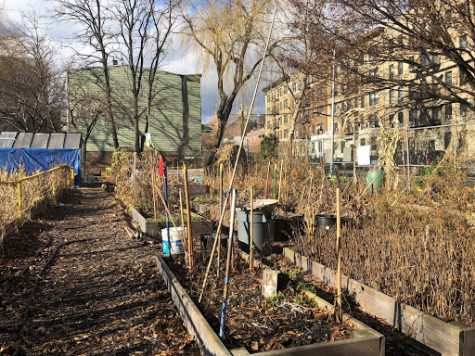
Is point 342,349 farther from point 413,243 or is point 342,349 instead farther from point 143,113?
point 143,113

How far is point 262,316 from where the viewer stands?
13.4ft

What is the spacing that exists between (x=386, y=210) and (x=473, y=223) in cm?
148

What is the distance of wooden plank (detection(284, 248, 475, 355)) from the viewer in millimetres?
3301

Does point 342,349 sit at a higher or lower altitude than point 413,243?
lower

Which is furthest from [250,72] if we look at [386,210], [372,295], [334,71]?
[372,295]

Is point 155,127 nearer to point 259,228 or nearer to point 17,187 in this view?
point 17,187

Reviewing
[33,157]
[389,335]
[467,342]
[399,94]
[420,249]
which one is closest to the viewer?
[467,342]

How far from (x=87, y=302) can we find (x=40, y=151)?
722 inches

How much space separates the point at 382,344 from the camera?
10.7ft

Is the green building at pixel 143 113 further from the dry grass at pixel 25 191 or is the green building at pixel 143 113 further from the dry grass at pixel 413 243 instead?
the dry grass at pixel 413 243

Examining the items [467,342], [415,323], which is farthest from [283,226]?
[467,342]

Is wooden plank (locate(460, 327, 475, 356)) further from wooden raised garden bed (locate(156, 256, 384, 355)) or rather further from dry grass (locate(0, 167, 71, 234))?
dry grass (locate(0, 167, 71, 234))

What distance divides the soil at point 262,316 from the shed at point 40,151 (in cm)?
1542

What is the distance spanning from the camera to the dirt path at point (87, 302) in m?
3.86
